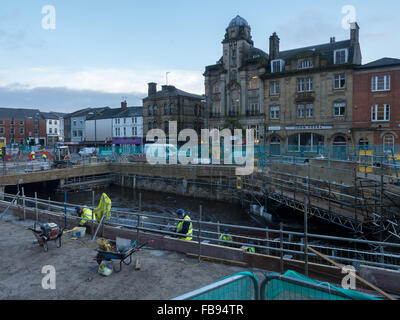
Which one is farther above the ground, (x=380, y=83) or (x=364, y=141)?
(x=380, y=83)

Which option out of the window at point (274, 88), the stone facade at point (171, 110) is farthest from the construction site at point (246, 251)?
the stone facade at point (171, 110)

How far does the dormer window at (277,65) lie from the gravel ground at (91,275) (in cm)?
3595

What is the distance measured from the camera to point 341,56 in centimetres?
3603

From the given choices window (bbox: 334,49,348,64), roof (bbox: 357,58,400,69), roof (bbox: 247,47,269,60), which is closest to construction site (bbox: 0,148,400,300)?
roof (bbox: 357,58,400,69)

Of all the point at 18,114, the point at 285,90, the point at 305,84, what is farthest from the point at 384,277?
the point at 18,114

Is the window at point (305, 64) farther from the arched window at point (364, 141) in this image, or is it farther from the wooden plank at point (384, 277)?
the wooden plank at point (384, 277)

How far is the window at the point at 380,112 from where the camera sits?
1305 inches

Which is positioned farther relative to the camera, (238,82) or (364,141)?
(238,82)

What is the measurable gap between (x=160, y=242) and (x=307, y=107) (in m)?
33.2

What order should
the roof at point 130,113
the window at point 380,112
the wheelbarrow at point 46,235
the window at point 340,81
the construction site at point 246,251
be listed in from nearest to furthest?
the construction site at point 246,251 < the wheelbarrow at point 46,235 < the window at point 380,112 < the window at point 340,81 < the roof at point 130,113

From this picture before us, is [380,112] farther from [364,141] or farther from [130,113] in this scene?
[130,113]

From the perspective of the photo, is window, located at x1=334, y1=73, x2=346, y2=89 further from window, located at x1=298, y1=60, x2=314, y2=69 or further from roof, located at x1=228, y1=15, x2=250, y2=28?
roof, located at x1=228, y1=15, x2=250, y2=28

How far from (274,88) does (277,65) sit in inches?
119

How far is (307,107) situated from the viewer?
37938 mm
